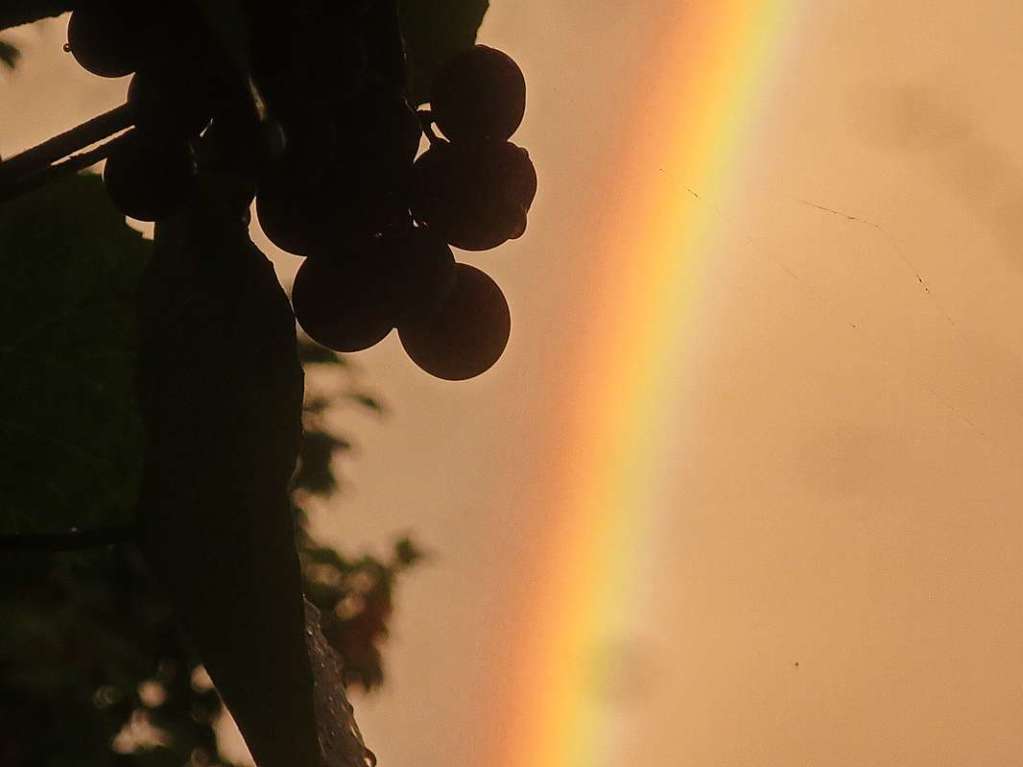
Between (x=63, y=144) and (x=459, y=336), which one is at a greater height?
(x=63, y=144)

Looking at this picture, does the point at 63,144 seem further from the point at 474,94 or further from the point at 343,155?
the point at 474,94

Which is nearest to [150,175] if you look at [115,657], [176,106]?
[176,106]

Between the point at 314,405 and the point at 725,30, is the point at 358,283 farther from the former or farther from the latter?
the point at 725,30

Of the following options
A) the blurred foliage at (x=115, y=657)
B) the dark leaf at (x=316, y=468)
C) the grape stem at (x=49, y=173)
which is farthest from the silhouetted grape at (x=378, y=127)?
the dark leaf at (x=316, y=468)

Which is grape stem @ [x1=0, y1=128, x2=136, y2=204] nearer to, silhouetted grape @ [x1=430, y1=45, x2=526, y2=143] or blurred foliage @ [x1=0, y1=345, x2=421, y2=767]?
silhouetted grape @ [x1=430, y1=45, x2=526, y2=143]

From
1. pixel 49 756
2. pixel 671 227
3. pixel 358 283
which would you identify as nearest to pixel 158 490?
pixel 358 283

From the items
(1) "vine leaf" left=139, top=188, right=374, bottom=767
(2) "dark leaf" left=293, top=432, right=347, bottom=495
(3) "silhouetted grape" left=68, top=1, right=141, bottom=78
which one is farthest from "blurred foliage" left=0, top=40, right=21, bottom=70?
(2) "dark leaf" left=293, top=432, right=347, bottom=495
